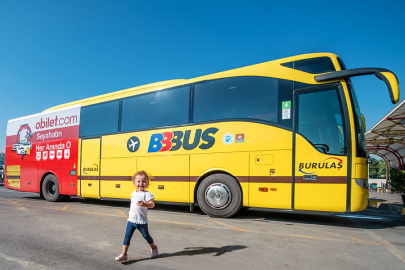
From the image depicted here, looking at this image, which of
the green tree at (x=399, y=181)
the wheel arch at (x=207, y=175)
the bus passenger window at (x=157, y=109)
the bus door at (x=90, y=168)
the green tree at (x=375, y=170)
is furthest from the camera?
the green tree at (x=375, y=170)

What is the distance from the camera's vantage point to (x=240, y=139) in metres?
→ 7.11

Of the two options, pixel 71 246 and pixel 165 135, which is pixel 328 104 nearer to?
pixel 165 135

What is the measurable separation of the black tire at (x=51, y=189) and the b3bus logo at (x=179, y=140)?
5.14 meters

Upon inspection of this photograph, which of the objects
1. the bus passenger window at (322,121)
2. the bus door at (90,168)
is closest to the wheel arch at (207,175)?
the bus passenger window at (322,121)

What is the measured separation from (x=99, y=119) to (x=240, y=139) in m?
5.50

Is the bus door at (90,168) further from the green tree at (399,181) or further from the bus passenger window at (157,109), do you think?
the green tree at (399,181)

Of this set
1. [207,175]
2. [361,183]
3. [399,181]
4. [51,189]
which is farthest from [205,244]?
[399,181]

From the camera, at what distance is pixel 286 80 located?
6.81 m

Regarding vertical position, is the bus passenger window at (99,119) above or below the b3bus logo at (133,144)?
above

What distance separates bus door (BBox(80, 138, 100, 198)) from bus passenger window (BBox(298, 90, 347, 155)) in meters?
6.93

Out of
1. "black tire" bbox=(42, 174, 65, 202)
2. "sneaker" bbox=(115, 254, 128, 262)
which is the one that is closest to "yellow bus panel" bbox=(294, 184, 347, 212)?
"sneaker" bbox=(115, 254, 128, 262)

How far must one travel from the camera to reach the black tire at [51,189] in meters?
11.2

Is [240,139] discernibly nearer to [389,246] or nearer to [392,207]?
[389,246]

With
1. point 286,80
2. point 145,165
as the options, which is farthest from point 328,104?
point 145,165
